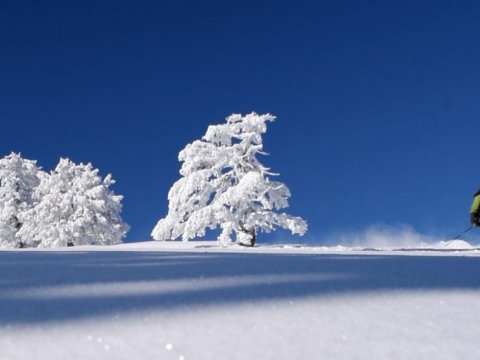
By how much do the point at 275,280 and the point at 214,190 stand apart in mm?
20979

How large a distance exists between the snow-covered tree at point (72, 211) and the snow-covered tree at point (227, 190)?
11.9 m

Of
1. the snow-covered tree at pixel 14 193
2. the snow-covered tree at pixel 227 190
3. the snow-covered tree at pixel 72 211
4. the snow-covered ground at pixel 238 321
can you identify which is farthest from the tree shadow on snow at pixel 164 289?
the snow-covered tree at pixel 14 193

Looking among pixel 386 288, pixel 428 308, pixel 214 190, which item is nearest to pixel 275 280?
pixel 386 288

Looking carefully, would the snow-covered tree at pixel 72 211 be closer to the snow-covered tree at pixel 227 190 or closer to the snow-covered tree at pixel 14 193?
the snow-covered tree at pixel 14 193

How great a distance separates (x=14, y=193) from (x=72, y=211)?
5141 mm

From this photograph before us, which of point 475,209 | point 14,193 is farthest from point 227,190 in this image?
point 14,193

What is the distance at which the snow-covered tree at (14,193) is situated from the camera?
36531 millimetres

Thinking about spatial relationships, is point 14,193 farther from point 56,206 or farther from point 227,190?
point 227,190

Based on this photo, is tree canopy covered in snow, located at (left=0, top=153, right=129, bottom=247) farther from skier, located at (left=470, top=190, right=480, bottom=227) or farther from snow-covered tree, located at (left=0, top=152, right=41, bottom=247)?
skier, located at (left=470, top=190, right=480, bottom=227)

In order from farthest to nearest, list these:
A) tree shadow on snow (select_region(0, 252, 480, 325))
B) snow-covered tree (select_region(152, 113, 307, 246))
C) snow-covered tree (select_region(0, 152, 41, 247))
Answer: snow-covered tree (select_region(0, 152, 41, 247)) → snow-covered tree (select_region(152, 113, 307, 246)) → tree shadow on snow (select_region(0, 252, 480, 325))

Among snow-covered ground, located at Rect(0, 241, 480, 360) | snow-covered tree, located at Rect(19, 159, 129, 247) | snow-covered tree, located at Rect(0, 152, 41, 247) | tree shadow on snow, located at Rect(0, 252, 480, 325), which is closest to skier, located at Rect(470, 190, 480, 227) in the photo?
tree shadow on snow, located at Rect(0, 252, 480, 325)

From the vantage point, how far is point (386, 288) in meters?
2.95

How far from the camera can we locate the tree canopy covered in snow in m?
34.2

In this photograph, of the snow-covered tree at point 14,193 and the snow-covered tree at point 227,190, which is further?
the snow-covered tree at point 14,193
